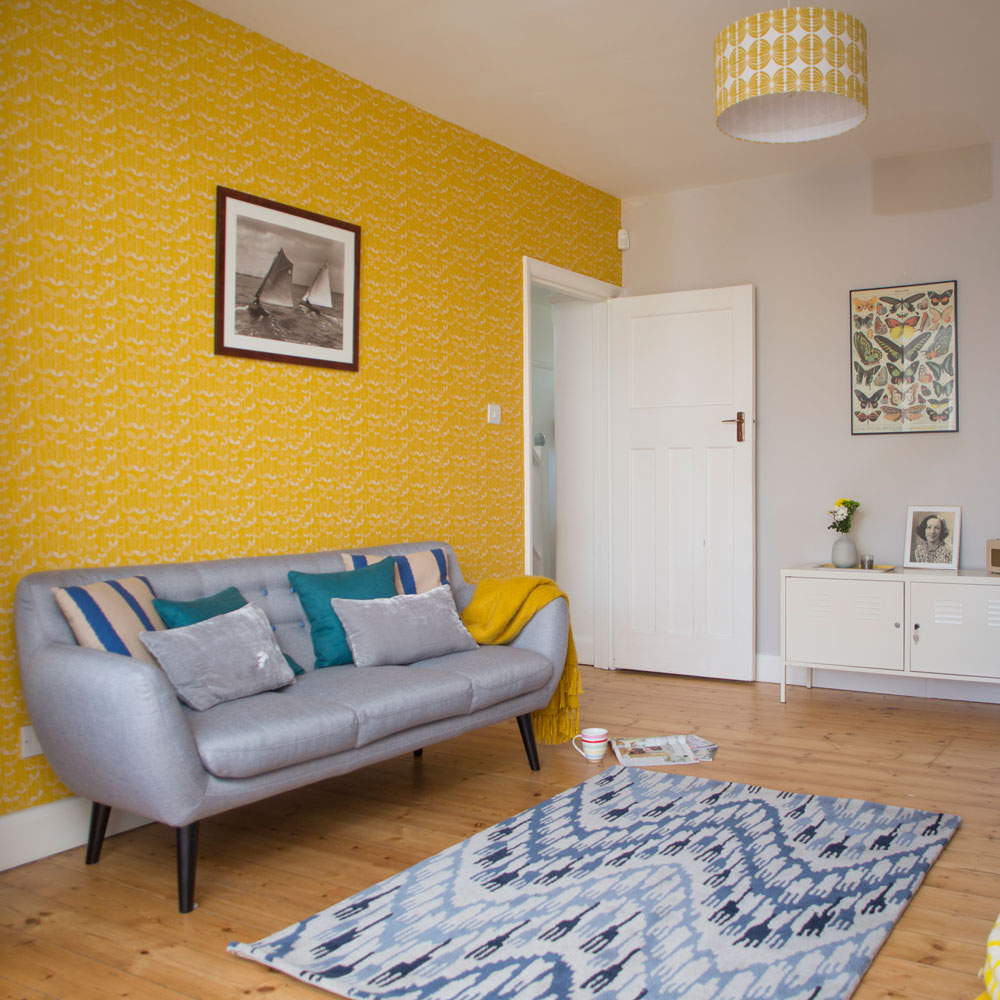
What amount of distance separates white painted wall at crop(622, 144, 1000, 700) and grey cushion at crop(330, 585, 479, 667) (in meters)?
2.32

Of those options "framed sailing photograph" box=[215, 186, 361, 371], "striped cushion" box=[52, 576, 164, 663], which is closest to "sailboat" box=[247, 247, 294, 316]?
"framed sailing photograph" box=[215, 186, 361, 371]

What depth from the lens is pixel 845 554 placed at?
15.3ft

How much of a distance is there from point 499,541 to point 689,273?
1.96 m

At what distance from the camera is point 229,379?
3.28 m

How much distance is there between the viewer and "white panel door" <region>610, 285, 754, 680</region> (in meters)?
5.02

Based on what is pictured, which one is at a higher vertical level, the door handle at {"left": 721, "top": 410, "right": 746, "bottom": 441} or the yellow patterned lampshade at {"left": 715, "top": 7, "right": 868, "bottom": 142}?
the yellow patterned lampshade at {"left": 715, "top": 7, "right": 868, "bottom": 142}

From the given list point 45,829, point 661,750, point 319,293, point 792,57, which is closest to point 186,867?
point 45,829

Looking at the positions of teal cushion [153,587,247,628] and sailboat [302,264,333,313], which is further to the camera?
sailboat [302,264,333,313]

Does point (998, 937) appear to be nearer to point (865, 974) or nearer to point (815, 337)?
point (865, 974)

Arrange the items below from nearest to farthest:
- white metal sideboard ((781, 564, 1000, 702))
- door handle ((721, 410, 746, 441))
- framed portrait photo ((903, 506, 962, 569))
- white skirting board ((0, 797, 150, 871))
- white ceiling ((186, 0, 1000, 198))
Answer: white skirting board ((0, 797, 150, 871)) < white ceiling ((186, 0, 1000, 198)) < white metal sideboard ((781, 564, 1000, 702)) < framed portrait photo ((903, 506, 962, 569)) < door handle ((721, 410, 746, 441))

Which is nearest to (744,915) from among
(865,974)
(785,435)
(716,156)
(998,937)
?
(865,974)

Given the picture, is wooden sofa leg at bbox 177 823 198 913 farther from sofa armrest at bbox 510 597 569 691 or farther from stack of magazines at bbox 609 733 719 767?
stack of magazines at bbox 609 733 719 767

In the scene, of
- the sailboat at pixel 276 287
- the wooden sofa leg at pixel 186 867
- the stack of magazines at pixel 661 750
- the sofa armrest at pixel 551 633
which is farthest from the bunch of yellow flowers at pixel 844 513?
the wooden sofa leg at pixel 186 867

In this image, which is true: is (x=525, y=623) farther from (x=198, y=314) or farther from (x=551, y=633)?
(x=198, y=314)
